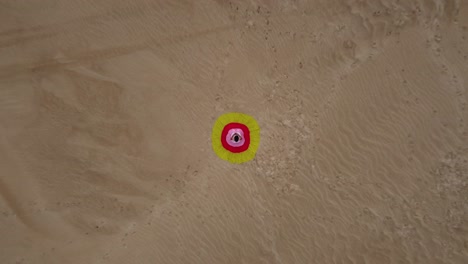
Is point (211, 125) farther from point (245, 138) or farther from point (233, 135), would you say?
point (245, 138)

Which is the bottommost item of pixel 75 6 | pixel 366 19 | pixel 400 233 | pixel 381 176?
pixel 400 233

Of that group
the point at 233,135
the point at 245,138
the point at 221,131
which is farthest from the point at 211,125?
the point at 245,138

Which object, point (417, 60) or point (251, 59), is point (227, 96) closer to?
point (251, 59)

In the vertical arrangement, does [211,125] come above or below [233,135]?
above

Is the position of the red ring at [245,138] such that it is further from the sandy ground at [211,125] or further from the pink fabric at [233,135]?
the sandy ground at [211,125]

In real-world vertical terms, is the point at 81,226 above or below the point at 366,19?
below

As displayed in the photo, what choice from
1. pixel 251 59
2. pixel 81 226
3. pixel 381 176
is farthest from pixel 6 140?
pixel 381 176

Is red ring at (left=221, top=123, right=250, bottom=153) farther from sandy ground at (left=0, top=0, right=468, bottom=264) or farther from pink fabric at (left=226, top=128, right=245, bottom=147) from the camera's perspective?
sandy ground at (left=0, top=0, right=468, bottom=264)
